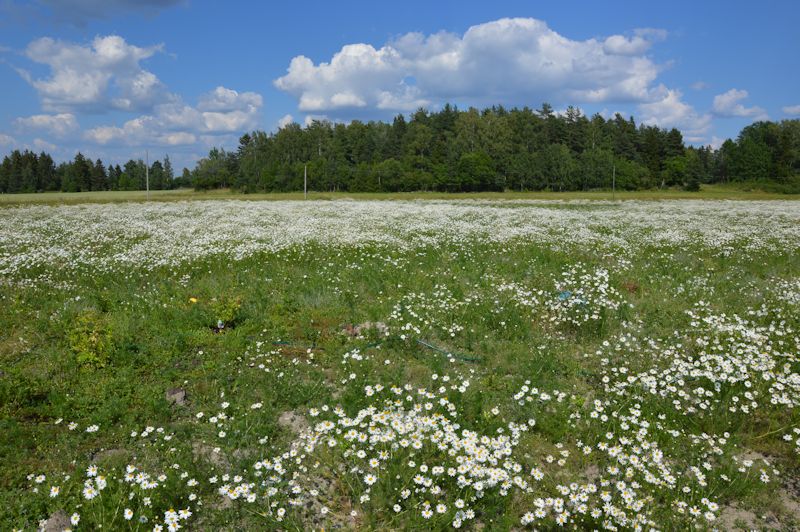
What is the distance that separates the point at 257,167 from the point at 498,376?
13043cm

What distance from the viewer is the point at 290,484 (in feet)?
15.7

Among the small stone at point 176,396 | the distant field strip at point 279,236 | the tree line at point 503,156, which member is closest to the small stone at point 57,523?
the small stone at point 176,396

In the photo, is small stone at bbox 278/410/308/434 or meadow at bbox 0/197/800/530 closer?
meadow at bbox 0/197/800/530

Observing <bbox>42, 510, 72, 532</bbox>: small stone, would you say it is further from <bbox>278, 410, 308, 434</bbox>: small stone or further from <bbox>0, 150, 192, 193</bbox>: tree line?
<bbox>0, 150, 192, 193</bbox>: tree line

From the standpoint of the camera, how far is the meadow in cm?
464

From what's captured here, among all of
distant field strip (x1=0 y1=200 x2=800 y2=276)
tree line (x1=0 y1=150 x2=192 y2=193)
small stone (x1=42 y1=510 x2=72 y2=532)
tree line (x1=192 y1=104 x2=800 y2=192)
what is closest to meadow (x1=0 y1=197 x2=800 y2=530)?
small stone (x1=42 y1=510 x2=72 y2=532)

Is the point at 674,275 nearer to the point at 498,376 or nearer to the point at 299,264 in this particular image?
the point at 498,376

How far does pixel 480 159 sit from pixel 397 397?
104546 mm

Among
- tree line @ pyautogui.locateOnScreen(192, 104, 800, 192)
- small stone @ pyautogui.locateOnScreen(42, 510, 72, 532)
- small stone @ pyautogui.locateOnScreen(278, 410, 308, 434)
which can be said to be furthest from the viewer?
tree line @ pyautogui.locateOnScreen(192, 104, 800, 192)

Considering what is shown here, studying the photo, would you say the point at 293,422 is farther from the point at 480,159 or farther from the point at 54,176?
the point at 54,176

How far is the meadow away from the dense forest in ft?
319

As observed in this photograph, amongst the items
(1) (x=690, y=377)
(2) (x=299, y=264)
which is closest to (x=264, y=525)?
(1) (x=690, y=377)

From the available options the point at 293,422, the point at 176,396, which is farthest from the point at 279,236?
the point at 293,422

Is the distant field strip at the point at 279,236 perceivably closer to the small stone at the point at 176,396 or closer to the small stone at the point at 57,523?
the small stone at the point at 176,396
